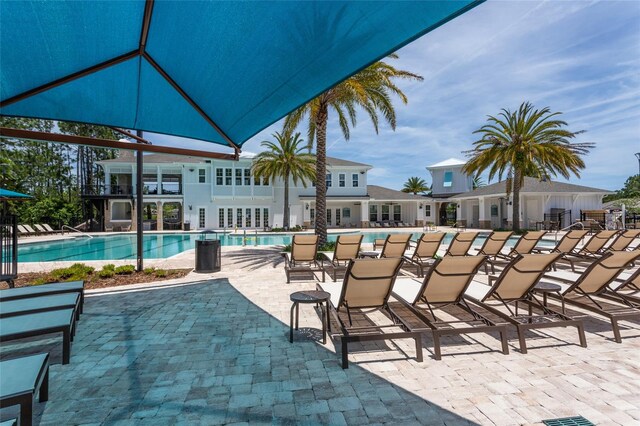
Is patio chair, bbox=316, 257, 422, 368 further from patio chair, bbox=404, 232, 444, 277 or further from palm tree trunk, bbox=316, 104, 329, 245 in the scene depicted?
palm tree trunk, bbox=316, 104, 329, 245

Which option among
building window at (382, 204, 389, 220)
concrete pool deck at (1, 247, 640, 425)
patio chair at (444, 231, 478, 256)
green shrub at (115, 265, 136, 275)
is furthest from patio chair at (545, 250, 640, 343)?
building window at (382, 204, 389, 220)

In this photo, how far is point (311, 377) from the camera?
10.5 ft

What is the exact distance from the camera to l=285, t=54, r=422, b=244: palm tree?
1249cm

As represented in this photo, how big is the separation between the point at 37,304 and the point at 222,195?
27.4m

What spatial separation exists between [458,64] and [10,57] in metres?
12.7

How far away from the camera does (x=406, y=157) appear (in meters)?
47.4

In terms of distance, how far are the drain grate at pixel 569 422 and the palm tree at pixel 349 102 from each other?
10.9 metres

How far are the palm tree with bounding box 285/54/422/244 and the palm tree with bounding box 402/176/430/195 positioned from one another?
44.4 metres

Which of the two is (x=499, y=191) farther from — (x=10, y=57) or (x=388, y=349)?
(x=10, y=57)

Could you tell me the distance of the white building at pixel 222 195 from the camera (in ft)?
98.6

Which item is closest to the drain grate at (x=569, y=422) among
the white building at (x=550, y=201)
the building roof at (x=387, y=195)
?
the white building at (x=550, y=201)

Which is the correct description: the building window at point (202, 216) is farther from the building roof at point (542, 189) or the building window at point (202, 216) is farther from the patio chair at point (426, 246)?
the building roof at point (542, 189)

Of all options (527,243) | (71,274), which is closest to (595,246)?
(527,243)

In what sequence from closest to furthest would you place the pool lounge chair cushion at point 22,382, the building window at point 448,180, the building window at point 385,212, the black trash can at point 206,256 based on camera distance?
the pool lounge chair cushion at point 22,382
the black trash can at point 206,256
the building window at point 385,212
the building window at point 448,180
